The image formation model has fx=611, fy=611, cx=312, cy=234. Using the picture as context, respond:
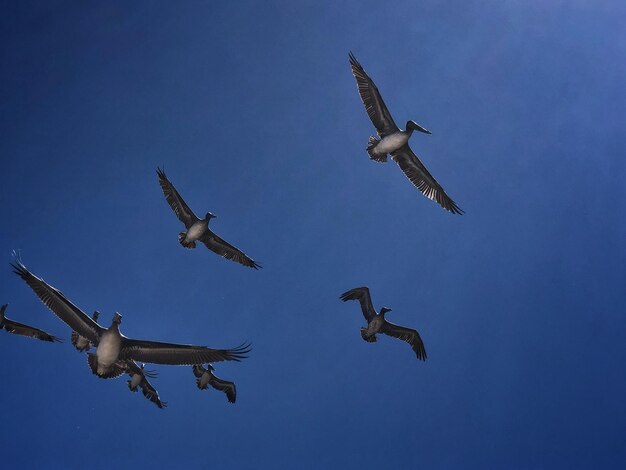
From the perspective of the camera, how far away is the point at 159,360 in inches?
591

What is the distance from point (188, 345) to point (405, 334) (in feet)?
33.6

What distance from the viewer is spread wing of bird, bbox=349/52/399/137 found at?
19328 mm

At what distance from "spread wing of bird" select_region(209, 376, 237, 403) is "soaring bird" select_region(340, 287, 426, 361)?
18.9ft

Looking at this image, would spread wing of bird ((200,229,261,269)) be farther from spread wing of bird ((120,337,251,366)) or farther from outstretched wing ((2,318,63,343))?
spread wing of bird ((120,337,251,366))

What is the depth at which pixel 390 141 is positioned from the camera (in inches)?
785

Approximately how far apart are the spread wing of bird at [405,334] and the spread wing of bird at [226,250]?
540 centimetres

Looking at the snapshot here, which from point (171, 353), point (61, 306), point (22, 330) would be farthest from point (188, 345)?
point (22, 330)

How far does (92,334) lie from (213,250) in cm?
785

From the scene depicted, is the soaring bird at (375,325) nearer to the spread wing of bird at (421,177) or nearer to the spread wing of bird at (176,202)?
the spread wing of bird at (421,177)

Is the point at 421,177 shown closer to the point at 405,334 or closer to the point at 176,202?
the point at 405,334

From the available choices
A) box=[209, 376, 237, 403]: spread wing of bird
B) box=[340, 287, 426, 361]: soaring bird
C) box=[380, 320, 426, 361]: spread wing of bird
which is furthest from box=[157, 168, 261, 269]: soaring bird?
box=[380, 320, 426, 361]: spread wing of bird

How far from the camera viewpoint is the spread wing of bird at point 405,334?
71.9ft

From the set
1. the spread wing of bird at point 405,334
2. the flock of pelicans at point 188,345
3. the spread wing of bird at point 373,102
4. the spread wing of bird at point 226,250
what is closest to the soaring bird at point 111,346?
the flock of pelicans at point 188,345

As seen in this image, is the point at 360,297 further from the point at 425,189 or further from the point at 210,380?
the point at 210,380
